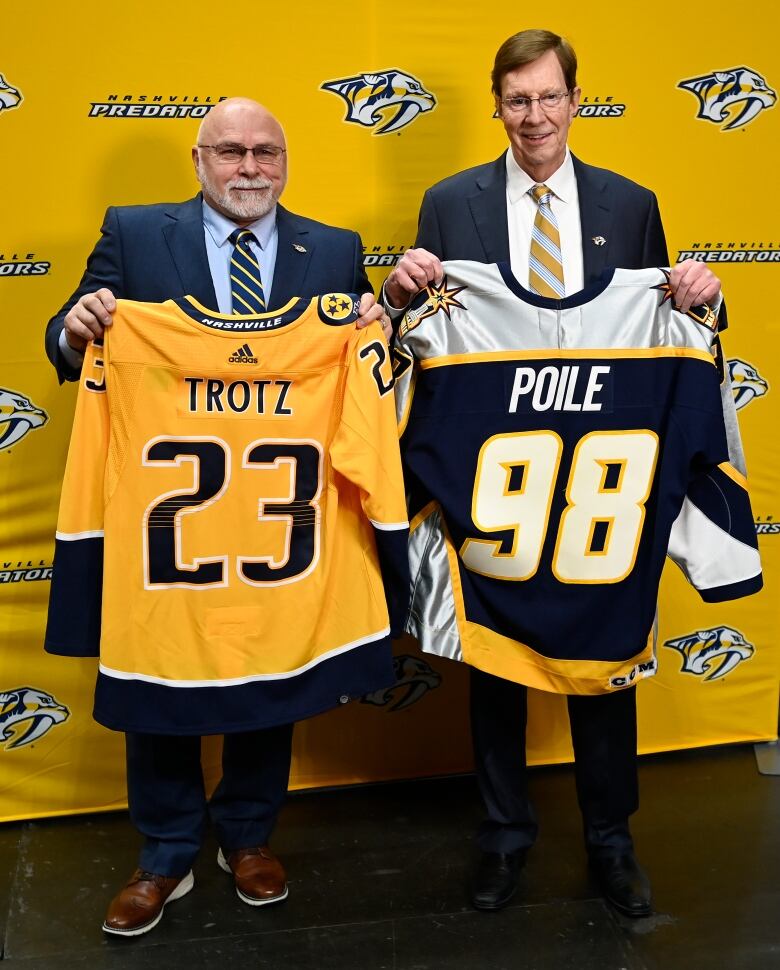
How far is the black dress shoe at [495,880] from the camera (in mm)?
2387

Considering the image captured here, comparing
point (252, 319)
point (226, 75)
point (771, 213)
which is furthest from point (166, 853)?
point (771, 213)

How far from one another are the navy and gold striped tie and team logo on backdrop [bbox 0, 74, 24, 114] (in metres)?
0.73

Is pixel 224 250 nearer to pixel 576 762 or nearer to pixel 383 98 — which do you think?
pixel 383 98

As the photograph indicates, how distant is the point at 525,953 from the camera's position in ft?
7.41

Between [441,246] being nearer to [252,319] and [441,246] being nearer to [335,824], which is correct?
[252,319]

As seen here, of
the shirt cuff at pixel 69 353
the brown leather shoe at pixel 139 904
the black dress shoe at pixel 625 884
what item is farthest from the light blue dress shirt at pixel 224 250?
the black dress shoe at pixel 625 884

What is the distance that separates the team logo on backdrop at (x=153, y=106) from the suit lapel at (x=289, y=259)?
0.52 meters

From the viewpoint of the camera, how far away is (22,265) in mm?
2611

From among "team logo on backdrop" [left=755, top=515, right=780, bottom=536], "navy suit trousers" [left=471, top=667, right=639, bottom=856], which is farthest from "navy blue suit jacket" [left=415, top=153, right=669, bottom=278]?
"team logo on backdrop" [left=755, top=515, right=780, bottom=536]

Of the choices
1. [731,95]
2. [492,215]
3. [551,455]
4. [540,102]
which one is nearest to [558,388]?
[551,455]

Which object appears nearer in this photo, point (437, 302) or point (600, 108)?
point (437, 302)

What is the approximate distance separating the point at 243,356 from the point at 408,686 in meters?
1.22

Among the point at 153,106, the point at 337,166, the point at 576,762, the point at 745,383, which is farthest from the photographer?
the point at 745,383

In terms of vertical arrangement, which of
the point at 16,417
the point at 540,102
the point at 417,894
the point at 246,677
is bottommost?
the point at 417,894
